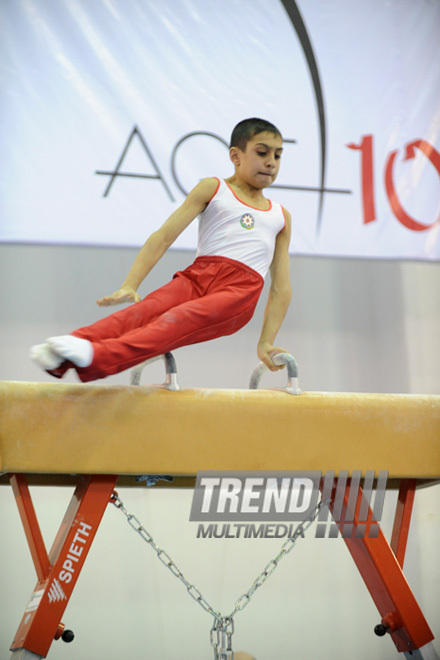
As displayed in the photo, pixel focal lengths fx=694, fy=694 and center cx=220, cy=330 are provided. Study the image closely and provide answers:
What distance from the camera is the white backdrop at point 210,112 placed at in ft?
14.7

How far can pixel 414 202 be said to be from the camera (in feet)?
16.4

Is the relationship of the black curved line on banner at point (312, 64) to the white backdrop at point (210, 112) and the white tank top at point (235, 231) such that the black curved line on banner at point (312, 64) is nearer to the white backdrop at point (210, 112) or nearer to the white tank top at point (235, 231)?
the white backdrop at point (210, 112)

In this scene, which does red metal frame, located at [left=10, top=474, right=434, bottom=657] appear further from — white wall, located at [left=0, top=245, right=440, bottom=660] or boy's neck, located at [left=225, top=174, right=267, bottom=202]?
white wall, located at [left=0, top=245, right=440, bottom=660]

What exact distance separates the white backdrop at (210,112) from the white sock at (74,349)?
2.56 m

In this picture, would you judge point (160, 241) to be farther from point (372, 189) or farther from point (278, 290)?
point (372, 189)

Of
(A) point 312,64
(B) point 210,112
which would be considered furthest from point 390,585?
(A) point 312,64

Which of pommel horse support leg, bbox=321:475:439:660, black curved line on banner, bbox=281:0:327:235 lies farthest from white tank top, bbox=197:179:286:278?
black curved line on banner, bbox=281:0:327:235

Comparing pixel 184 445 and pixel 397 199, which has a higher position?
pixel 397 199

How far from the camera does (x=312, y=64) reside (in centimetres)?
500

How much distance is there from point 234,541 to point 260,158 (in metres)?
2.65

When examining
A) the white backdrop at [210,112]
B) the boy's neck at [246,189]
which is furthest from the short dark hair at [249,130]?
the white backdrop at [210,112]

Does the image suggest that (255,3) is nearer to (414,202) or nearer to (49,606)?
(414,202)

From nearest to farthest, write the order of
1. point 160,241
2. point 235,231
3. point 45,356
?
point 45,356 → point 160,241 → point 235,231

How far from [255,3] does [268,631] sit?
423 centimetres
